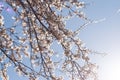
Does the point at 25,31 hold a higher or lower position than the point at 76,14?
lower

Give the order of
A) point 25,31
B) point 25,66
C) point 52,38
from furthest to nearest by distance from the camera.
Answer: point 25,31 → point 52,38 → point 25,66

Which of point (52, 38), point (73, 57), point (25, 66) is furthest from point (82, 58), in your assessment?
point (25, 66)

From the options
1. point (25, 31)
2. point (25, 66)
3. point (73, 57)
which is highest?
point (25, 31)

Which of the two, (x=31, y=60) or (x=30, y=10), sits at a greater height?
(x=30, y=10)

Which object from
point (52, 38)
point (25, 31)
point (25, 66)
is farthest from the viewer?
point (25, 31)

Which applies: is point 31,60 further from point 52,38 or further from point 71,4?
point 71,4

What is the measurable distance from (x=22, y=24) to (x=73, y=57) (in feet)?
6.11

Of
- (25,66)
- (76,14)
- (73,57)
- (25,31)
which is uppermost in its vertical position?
(76,14)

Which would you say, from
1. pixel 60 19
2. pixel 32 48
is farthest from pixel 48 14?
pixel 32 48

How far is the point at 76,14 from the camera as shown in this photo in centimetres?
995

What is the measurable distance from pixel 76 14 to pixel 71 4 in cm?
32

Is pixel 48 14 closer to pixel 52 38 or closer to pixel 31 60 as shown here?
pixel 52 38

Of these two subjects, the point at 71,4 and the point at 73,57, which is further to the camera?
the point at 71,4

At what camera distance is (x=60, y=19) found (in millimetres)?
9656
